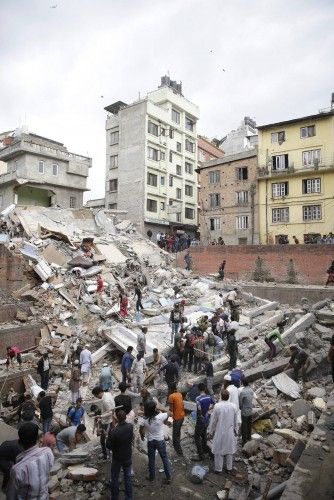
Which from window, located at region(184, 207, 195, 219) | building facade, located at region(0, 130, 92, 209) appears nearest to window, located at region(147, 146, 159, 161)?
building facade, located at region(0, 130, 92, 209)

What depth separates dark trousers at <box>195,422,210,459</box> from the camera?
674 centimetres

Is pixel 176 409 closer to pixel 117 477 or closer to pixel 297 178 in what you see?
pixel 117 477

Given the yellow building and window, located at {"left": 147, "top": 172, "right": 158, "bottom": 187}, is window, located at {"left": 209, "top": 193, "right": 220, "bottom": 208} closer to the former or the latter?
the yellow building

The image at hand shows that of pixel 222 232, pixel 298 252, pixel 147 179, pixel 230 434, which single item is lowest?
pixel 230 434

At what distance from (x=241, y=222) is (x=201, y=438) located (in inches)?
1060

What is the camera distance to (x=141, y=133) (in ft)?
121

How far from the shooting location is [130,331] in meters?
14.2

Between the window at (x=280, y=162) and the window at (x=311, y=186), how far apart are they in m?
2.11

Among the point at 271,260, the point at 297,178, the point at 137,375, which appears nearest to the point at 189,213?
the point at 297,178

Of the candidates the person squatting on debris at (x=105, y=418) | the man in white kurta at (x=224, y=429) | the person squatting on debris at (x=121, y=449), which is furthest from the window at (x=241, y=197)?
the person squatting on debris at (x=121, y=449)

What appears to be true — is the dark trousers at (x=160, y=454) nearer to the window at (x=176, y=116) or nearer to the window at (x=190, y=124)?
the window at (x=176, y=116)

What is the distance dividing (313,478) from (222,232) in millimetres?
29374

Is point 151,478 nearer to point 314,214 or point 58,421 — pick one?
point 58,421

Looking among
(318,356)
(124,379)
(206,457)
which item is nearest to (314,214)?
(318,356)
